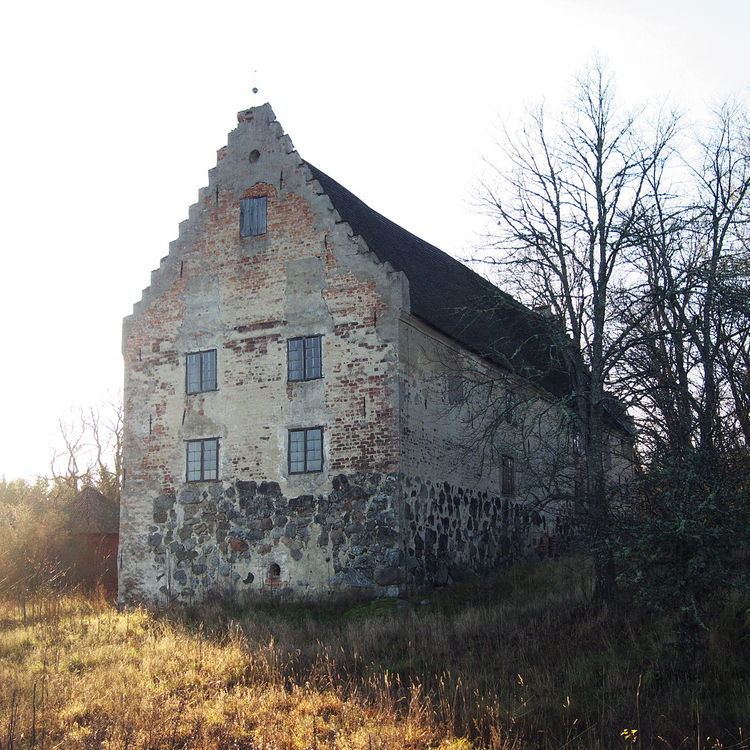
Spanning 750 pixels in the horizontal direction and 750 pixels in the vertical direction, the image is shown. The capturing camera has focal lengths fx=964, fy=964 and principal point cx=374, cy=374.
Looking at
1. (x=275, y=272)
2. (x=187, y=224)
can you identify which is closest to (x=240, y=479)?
(x=275, y=272)

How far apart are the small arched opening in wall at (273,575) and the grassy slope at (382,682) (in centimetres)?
212

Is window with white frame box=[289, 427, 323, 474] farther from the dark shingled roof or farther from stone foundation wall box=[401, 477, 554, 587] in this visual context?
the dark shingled roof

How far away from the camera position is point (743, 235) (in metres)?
22.1

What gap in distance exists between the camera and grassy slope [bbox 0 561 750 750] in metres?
11.0

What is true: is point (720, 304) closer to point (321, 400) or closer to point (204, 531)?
point (321, 400)

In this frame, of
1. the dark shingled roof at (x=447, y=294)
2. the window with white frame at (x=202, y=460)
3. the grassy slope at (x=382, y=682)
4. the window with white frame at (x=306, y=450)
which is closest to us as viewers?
the grassy slope at (x=382, y=682)

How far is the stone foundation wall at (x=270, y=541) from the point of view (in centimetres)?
1980

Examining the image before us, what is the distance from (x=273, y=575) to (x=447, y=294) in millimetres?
8629

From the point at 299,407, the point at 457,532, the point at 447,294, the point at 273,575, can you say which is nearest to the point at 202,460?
the point at 299,407

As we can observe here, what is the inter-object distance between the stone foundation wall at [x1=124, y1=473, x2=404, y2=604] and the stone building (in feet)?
0.12

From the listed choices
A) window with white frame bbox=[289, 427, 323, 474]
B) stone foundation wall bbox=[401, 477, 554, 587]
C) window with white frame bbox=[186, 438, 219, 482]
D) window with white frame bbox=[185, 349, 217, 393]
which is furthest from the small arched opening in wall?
window with white frame bbox=[185, 349, 217, 393]

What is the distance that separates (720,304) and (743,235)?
6.63 m

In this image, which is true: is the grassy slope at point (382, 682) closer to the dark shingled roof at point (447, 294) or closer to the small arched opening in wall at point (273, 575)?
the small arched opening in wall at point (273, 575)

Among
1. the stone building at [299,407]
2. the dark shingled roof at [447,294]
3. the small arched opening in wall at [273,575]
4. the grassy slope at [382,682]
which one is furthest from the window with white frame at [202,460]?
the dark shingled roof at [447,294]
